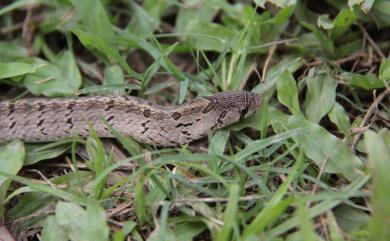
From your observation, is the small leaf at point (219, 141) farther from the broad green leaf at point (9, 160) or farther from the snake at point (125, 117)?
the broad green leaf at point (9, 160)

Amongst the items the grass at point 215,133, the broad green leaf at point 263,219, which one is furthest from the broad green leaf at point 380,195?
the broad green leaf at point 263,219

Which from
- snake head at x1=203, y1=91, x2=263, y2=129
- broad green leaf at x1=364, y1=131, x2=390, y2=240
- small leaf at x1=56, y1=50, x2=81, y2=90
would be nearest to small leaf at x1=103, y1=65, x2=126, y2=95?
small leaf at x1=56, y1=50, x2=81, y2=90

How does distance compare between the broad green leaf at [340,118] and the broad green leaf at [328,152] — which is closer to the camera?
the broad green leaf at [328,152]

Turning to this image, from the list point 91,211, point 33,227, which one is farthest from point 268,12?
point 33,227

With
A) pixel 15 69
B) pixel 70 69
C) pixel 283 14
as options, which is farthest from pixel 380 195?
pixel 15 69

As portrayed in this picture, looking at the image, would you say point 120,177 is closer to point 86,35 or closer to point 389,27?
point 86,35

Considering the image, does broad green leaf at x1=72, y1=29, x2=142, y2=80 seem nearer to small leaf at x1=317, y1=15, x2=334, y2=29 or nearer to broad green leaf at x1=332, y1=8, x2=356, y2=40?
small leaf at x1=317, y1=15, x2=334, y2=29

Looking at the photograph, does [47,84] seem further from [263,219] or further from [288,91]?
[263,219]
